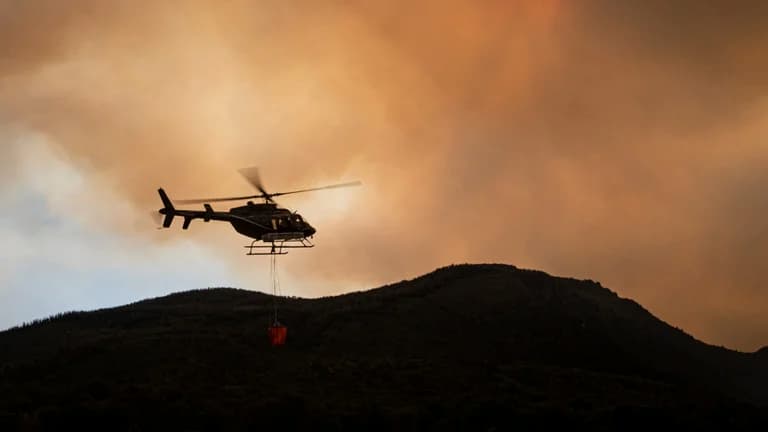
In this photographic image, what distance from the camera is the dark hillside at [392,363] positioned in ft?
179

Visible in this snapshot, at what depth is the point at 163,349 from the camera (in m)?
74.2

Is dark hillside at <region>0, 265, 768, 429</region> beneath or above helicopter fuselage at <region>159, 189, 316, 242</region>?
beneath

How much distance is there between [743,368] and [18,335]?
277 feet

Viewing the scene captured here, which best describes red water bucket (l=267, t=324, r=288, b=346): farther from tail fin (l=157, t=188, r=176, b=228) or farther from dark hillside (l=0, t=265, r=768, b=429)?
tail fin (l=157, t=188, r=176, b=228)

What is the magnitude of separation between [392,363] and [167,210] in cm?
2257

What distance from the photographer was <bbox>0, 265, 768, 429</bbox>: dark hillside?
179 ft

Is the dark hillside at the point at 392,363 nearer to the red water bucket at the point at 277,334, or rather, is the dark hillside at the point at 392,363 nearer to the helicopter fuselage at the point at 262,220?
the red water bucket at the point at 277,334

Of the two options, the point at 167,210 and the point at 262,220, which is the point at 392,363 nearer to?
the point at 262,220

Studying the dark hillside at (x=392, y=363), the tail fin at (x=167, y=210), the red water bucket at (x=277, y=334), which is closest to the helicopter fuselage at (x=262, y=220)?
the tail fin at (x=167, y=210)

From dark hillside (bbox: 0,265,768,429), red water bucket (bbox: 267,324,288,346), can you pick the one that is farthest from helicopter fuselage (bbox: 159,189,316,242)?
red water bucket (bbox: 267,324,288,346)

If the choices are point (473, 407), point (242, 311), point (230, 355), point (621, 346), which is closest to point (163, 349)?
point (230, 355)

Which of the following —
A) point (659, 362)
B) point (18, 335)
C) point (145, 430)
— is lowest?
point (145, 430)

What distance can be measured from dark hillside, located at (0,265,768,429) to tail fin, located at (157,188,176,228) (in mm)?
11093

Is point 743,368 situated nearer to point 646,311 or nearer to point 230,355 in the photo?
point 646,311
